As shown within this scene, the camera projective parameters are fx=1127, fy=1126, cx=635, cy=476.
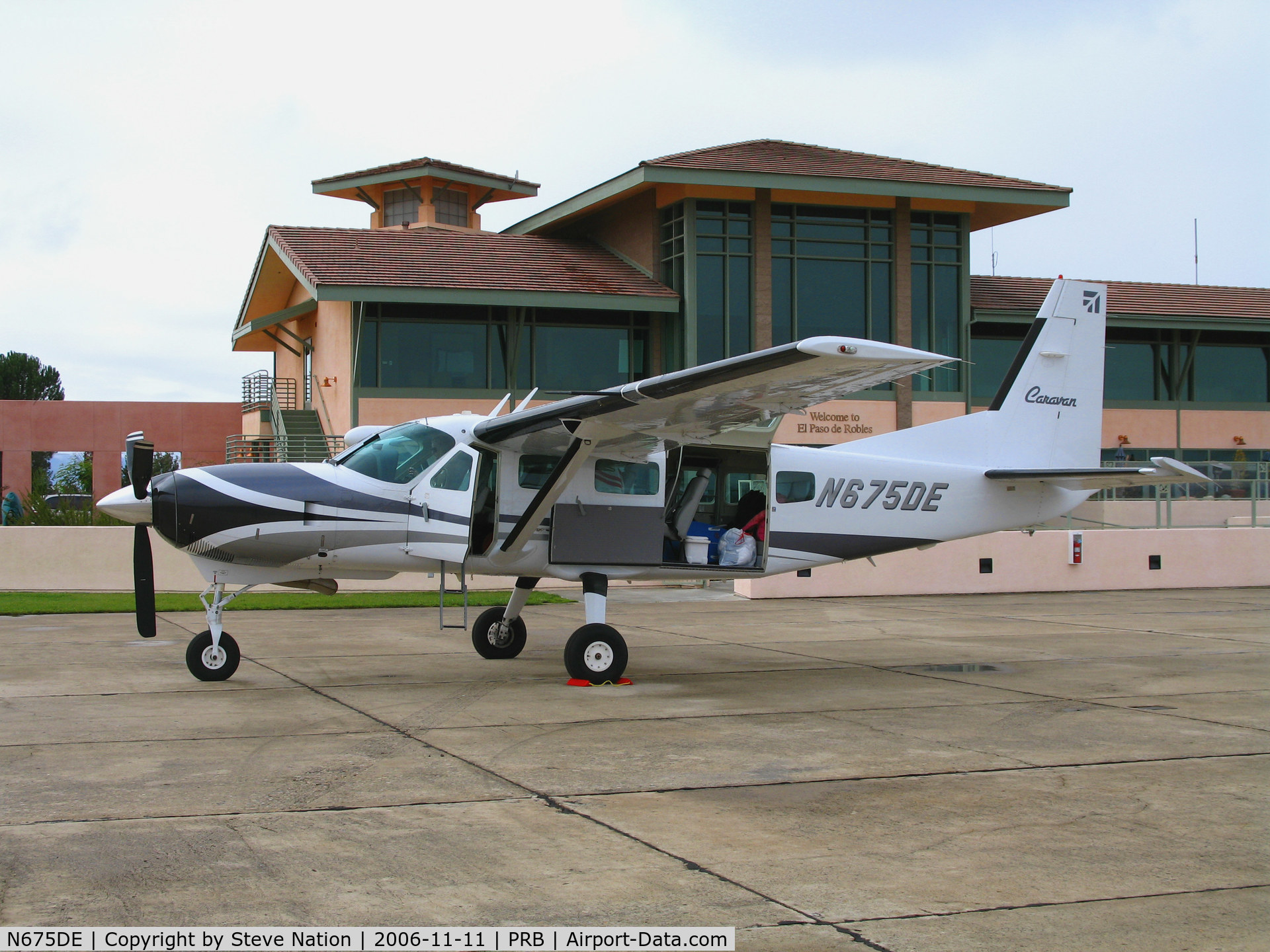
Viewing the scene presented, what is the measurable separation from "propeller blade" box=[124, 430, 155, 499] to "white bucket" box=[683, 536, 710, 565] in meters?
5.00

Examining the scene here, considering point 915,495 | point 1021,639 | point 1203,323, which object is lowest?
point 1021,639

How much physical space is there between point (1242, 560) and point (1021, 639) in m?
11.1

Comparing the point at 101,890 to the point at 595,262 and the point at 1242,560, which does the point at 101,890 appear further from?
the point at 595,262

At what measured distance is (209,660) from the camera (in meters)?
10.2

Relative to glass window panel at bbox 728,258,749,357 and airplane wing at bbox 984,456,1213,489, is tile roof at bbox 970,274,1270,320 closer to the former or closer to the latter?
glass window panel at bbox 728,258,749,357

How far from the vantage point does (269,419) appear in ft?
113

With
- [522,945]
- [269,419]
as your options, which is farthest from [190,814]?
[269,419]

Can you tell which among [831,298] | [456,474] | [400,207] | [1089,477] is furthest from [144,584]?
[400,207]

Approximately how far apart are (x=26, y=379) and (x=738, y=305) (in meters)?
65.0

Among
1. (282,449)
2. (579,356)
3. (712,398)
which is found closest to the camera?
(712,398)

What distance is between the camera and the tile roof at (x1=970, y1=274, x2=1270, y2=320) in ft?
111

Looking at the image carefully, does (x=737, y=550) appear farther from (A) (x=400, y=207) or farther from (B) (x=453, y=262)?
(A) (x=400, y=207)

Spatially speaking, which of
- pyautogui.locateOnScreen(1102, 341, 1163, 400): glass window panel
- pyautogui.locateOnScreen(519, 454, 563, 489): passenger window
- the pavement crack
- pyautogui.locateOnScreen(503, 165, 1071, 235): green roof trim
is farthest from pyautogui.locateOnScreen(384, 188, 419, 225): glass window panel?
the pavement crack

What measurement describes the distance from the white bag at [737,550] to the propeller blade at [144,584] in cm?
538
